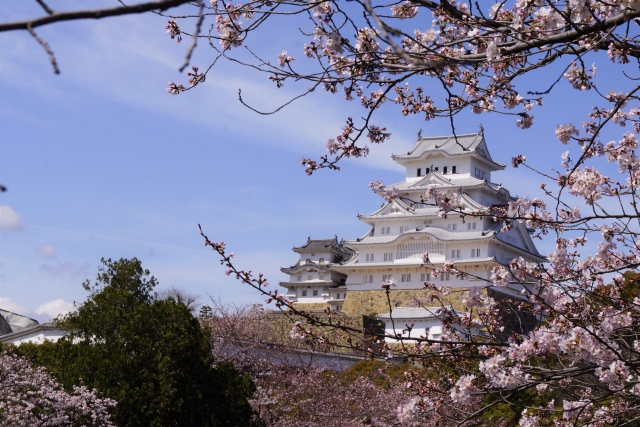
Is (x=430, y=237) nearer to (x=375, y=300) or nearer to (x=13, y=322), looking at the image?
(x=375, y=300)

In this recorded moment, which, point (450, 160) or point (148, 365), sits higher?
point (450, 160)

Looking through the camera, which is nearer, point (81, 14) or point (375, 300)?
point (81, 14)

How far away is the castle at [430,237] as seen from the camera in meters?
38.4

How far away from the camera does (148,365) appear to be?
43.1 feet

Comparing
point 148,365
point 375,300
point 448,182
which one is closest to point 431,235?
point 448,182

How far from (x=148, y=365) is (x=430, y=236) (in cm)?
2722

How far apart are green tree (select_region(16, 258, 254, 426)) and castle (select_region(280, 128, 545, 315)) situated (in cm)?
2494

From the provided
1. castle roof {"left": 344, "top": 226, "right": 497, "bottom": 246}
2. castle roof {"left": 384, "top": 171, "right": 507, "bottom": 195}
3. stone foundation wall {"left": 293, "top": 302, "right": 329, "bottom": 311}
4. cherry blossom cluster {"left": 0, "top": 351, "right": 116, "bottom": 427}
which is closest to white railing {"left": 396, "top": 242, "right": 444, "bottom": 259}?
castle roof {"left": 344, "top": 226, "right": 497, "bottom": 246}

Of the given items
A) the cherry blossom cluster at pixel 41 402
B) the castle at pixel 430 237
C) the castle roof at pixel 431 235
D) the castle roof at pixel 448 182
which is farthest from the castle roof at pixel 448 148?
the cherry blossom cluster at pixel 41 402

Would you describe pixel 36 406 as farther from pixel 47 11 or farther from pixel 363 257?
pixel 363 257

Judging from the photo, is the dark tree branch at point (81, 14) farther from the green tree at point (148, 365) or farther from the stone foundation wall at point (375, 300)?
the stone foundation wall at point (375, 300)

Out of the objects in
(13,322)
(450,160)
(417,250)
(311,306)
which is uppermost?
(450,160)

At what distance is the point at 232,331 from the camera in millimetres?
20438

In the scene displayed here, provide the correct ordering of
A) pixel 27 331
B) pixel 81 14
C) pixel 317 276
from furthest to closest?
pixel 317 276, pixel 27 331, pixel 81 14
